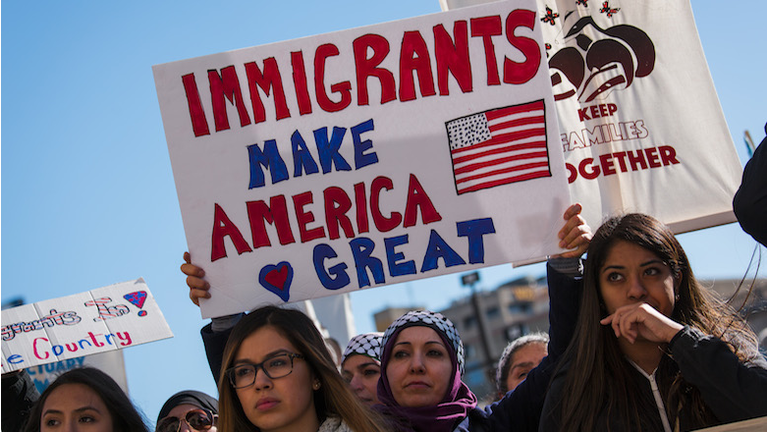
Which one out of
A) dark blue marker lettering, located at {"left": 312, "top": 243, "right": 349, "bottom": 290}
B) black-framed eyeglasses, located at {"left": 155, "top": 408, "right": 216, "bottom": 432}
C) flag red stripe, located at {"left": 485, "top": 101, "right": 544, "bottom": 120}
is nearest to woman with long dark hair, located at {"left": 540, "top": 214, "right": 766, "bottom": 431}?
flag red stripe, located at {"left": 485, "top": 101, "right": 544, "bottom": 120}

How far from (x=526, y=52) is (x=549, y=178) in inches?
19.5

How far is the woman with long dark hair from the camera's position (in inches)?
89.8

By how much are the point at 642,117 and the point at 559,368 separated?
1.66m

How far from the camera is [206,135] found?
Result: 9.95ft

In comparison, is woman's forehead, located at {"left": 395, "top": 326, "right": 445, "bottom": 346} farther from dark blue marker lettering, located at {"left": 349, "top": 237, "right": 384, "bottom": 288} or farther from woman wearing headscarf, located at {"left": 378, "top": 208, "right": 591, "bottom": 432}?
dark blue marker lettering, located at {"left": 349, "top": 237, "right": 384, "bottom": 288}

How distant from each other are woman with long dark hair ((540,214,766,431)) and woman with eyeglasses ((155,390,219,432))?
1.53 meters

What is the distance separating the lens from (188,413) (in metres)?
3.35

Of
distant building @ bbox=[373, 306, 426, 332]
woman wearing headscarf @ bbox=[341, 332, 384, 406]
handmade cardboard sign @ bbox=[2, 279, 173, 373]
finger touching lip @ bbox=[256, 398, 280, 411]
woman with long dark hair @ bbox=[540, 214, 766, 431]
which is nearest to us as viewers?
woman with long dark hair @ bbox=[540, 214, 766, 431]

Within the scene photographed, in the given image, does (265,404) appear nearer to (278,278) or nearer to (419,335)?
(278,278)

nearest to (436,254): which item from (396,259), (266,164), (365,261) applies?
(396,259)

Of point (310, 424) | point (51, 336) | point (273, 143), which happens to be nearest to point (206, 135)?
point (273, 143)

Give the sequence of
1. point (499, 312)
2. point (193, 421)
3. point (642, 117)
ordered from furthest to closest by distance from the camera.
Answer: point (499, 312)
point (642, 117)
point (193, 421)

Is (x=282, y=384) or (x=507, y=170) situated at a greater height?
(x=507, y=170)

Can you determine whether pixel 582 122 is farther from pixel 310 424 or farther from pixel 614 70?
pixel 310 424
